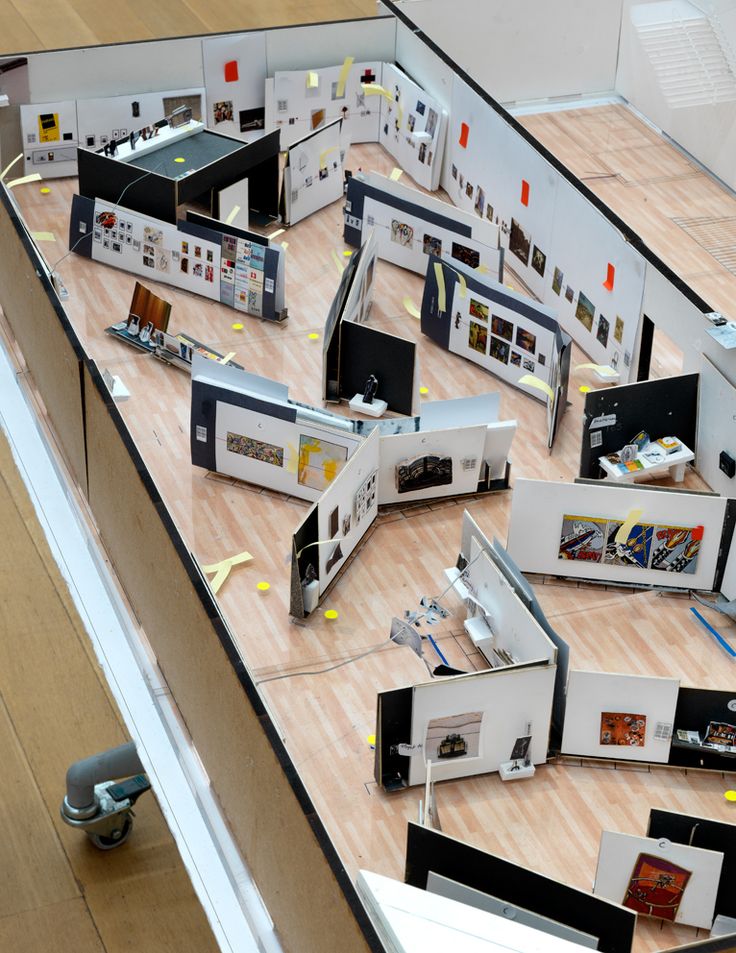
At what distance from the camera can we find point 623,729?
20.9 feet

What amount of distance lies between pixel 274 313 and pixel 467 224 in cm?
129

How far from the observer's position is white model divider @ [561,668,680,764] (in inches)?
245

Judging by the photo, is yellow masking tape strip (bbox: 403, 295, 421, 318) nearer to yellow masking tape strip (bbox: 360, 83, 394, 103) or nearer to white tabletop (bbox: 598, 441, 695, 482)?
white tabletop (bbox: 598, 441, 695, 482)

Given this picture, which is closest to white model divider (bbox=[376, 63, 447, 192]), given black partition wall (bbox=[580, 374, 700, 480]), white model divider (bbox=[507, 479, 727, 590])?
black partition wall (bbox=[580, 374, 700, 480])

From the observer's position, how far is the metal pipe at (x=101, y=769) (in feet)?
30.1

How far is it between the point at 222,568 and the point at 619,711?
79.2 inches

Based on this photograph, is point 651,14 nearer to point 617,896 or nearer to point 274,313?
point 274,313

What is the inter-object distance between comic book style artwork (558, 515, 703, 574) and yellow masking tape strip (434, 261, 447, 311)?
2.10 metres

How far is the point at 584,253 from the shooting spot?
29.4 ft

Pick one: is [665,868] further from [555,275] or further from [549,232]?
[549,232]

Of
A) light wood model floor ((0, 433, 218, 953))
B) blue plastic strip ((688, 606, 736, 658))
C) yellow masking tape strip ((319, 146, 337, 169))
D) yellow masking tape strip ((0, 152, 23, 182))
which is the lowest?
light wood model floor ((0, 433, 218, 953))

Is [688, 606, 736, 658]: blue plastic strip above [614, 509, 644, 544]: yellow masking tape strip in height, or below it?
below

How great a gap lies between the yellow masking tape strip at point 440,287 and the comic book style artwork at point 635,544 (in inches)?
82.5

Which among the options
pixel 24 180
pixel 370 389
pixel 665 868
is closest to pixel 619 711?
pixel 665 868
